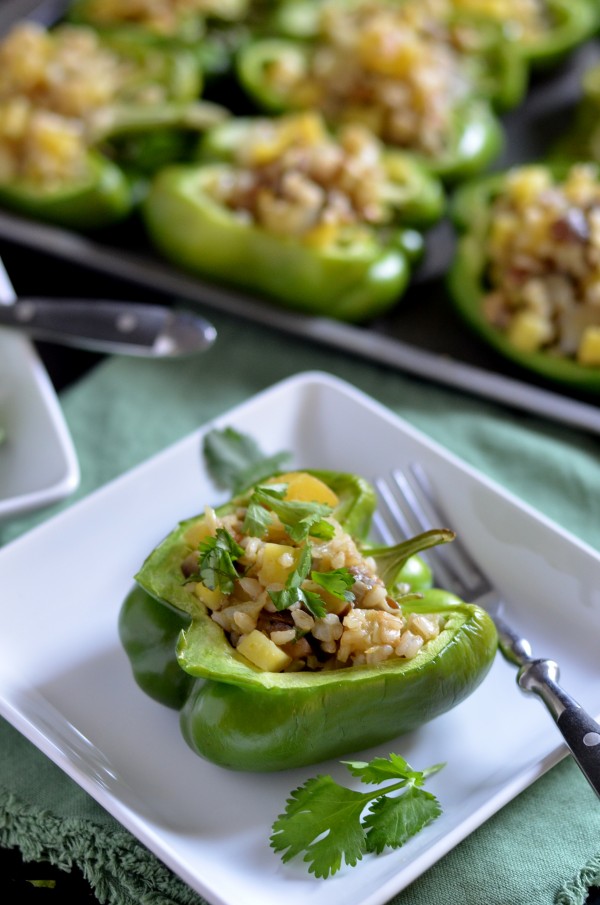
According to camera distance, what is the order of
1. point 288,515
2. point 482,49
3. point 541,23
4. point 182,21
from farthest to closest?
point 541,23
point 182,21
point 482,49
point 288,515

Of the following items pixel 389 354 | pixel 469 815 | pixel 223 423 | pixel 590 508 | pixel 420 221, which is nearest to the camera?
pixel 469 815

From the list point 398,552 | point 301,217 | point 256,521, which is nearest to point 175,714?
point 256,521

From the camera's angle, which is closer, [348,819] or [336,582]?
[348,819]

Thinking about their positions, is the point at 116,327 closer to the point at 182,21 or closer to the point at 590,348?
the point at 590,348

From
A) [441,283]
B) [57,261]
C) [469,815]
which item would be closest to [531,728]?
[469,815]

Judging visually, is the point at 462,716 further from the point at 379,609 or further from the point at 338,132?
the point at 338,132

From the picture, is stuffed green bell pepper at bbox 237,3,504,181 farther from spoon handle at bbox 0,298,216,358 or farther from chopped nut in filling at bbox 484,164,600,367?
spoon handle at bbox 0,298,216,358

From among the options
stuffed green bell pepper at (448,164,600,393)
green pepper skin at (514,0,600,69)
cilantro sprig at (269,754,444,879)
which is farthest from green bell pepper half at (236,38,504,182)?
cilantro sprig at (269,754,444,879)
